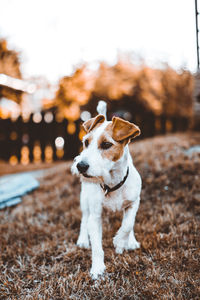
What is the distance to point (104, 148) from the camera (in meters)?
2.09

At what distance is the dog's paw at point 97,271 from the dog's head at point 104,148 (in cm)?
83

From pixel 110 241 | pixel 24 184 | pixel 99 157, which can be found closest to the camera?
pixel 99 157

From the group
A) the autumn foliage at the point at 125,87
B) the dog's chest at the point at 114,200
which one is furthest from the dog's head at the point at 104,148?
the autumn foliage at the point at 125,87

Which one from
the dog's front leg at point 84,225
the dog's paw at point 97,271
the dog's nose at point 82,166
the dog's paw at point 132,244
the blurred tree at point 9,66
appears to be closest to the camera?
the dog's nose at point 82,166

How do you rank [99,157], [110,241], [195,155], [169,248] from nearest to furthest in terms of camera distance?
1. [99,157]
2. [169,248]
3. [110,241]
4. [195,155]

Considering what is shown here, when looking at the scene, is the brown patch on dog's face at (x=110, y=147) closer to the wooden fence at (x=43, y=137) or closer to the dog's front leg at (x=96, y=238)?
the dog's front leg at (x=96, y=238)

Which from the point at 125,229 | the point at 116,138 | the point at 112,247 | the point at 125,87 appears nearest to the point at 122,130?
the point at 116,138

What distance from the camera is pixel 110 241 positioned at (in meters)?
2.91

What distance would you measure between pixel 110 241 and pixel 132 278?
2.34 ft

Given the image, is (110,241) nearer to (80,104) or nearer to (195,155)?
(195,155)

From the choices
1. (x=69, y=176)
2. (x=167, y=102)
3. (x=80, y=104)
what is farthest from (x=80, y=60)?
(x=69, y=176)

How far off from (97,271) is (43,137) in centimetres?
725

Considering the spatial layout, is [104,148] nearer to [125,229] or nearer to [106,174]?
[106,174]

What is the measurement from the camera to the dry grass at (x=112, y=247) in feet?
6.89
